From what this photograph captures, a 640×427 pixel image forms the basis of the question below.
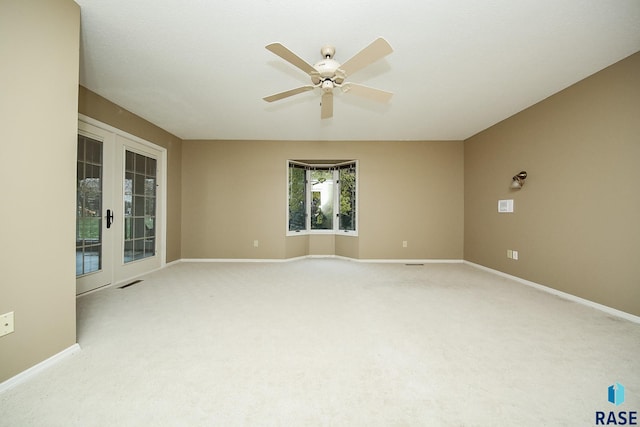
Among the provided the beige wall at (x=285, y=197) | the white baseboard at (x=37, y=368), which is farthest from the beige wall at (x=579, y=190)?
the white baseboard at (x=37, y=368)

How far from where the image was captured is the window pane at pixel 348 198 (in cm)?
542

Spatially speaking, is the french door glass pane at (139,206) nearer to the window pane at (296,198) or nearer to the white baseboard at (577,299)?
the window pane at (296,198)

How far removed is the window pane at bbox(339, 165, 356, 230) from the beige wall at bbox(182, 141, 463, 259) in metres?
0.26

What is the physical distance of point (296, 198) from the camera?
557 cm

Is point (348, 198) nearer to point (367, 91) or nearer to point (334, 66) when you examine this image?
point (367, 91)

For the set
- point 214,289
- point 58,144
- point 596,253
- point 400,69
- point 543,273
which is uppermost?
point 400,69

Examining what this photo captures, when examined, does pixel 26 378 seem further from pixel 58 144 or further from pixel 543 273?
pixel 543 273

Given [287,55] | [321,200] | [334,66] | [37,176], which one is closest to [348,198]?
[321,200]

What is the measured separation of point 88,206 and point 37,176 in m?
1.92

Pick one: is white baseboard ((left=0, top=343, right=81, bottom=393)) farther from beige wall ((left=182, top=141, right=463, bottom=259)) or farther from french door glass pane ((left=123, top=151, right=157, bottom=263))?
beige wall ((left=182, top=141, right=463, bottom=259))

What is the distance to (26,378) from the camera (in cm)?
147

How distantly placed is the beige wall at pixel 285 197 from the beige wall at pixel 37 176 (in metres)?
3.37

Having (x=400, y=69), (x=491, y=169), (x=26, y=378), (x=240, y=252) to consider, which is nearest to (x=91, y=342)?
(x=26, y=378)

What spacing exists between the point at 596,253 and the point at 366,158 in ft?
11.6
